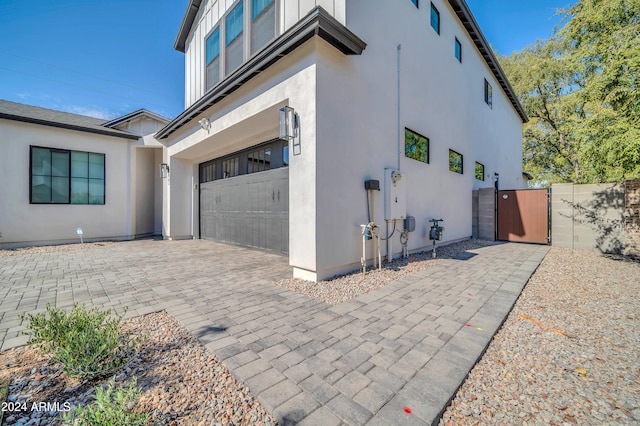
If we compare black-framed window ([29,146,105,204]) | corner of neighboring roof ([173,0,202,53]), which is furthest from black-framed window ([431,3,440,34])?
black-framed window ([29,146,105,204])

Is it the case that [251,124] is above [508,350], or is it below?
above

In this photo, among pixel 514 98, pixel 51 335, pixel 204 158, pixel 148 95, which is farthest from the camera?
pixel 148 95

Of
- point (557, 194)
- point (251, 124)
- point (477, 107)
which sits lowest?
point (557, 194)

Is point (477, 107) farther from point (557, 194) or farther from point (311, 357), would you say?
point (311, 357)

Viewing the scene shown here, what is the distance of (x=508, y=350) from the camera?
2.27 metres

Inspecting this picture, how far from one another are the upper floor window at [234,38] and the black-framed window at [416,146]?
4.60 meters

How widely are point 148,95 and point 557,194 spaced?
83.8 ft

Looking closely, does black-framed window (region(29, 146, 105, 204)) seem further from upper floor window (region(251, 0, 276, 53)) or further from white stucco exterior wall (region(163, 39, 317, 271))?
upper floor window (region(251, 0, 276, 53))

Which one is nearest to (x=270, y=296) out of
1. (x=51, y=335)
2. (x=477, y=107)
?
(x=51, y=335)

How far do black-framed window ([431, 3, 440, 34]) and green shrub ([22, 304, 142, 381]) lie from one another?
384 inches

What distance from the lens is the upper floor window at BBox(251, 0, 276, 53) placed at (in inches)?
210

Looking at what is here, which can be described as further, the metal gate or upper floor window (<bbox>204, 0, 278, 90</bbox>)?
the metal gate

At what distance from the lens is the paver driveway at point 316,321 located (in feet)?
5.45

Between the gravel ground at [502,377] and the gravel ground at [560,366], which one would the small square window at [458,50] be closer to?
the gravel ground at [560,366]
